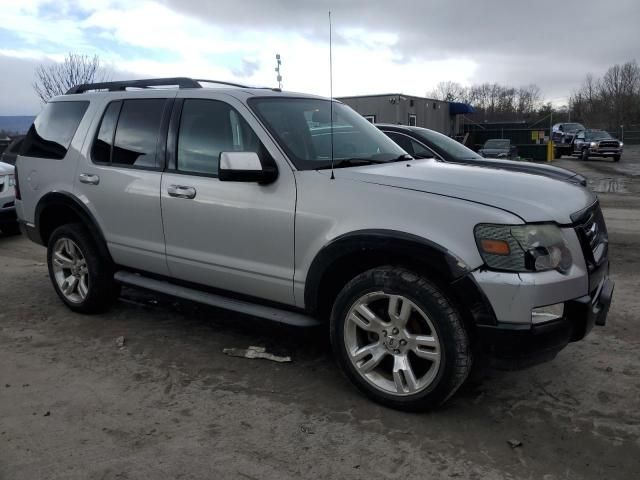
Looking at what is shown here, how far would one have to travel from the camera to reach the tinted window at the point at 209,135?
3.71m

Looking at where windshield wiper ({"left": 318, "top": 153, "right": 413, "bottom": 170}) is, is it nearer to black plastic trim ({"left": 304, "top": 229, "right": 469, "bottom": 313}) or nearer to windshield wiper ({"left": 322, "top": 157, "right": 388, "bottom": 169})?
windshield wiper ({"left": 322, "top": 157, "right": 388, "bottom": 169})

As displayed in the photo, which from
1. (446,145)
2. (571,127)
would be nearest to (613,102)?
(571,127)

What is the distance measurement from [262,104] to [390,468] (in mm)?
2431

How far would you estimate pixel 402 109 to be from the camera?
28.2 metres

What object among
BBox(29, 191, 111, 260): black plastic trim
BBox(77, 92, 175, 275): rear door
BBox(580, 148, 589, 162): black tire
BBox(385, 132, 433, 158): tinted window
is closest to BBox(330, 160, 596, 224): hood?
BBox(77, 92, 175, 275): rear door

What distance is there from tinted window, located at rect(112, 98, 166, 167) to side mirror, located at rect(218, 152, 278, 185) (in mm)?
1061

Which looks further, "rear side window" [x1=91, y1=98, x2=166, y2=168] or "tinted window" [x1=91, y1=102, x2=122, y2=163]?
"tinted window" [x1=91, y1=102, x2=122, y2=163]

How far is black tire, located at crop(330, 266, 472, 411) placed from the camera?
2863 mm

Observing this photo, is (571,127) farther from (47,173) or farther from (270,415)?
(270,415)

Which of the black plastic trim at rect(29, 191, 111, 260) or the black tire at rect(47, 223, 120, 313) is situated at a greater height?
the black plastic trim at rect(29, 191, 111, 260)

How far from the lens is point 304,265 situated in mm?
3348

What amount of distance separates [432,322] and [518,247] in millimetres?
585

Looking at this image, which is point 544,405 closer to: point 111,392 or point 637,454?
point 637,454

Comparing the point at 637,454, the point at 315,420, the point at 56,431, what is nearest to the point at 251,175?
the point at 315,420
